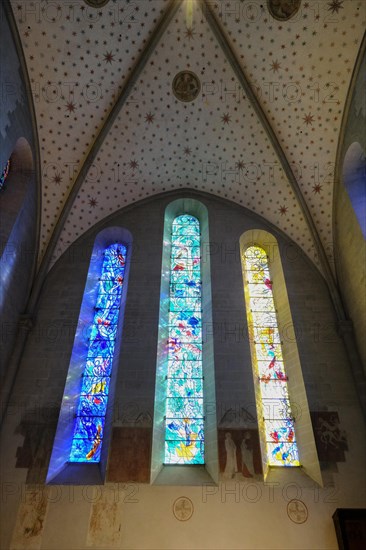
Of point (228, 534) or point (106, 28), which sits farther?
point (106, 28)

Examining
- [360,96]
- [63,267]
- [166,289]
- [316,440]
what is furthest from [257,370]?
[360,96]

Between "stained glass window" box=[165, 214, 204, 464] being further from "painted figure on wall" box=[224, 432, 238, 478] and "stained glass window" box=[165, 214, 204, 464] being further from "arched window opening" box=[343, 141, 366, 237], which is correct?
"arched window opening" box=[343, 141, 366, 237]

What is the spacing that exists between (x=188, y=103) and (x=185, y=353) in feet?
19.0

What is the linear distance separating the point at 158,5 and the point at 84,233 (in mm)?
5253

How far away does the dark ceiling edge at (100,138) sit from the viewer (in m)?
8.66

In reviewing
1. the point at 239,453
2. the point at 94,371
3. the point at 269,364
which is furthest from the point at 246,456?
the point at 94,371

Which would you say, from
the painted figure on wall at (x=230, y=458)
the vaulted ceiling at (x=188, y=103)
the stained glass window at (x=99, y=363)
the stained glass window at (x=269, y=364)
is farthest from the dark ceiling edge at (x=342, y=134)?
the stained glass window at (x=99, y=363)

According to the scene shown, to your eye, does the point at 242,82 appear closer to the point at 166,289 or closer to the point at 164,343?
the point at 166,289

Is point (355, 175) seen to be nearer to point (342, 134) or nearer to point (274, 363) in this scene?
point (342, 134)

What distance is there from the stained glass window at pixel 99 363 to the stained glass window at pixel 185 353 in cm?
123

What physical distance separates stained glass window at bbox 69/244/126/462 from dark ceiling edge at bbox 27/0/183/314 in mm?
1297

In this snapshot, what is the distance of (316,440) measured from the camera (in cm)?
707

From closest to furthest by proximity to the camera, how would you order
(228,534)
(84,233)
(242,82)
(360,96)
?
(228,534), (360,96), (242,82), (84,233)

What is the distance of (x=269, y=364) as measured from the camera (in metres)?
8.33
